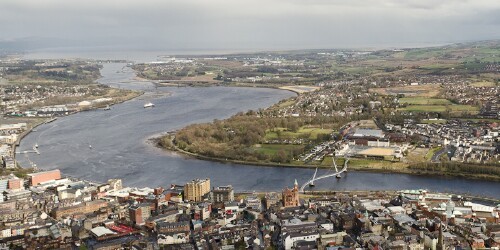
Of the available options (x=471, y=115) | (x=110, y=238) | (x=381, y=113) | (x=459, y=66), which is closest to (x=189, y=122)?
(x=381, y=113)

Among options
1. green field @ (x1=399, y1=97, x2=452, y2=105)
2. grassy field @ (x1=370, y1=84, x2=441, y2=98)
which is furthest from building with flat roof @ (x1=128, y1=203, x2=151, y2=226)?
grassy field @ (x1=370, y1=84, x2=441, y2=98)

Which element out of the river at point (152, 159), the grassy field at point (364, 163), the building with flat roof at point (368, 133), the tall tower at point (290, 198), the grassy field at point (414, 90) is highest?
the grassy field at point (414, 90)

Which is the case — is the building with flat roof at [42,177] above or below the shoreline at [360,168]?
above

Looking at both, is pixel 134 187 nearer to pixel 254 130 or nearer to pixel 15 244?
pixel 15 244

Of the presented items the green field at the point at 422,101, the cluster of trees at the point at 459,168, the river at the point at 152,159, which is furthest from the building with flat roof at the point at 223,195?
the green field at the point at 422,101

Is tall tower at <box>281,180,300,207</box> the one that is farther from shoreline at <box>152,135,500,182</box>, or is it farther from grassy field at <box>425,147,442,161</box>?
grassy field at <box>425,147,442,161</box>

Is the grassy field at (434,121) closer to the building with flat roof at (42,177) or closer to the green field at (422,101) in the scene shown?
the green field at (422,101)
